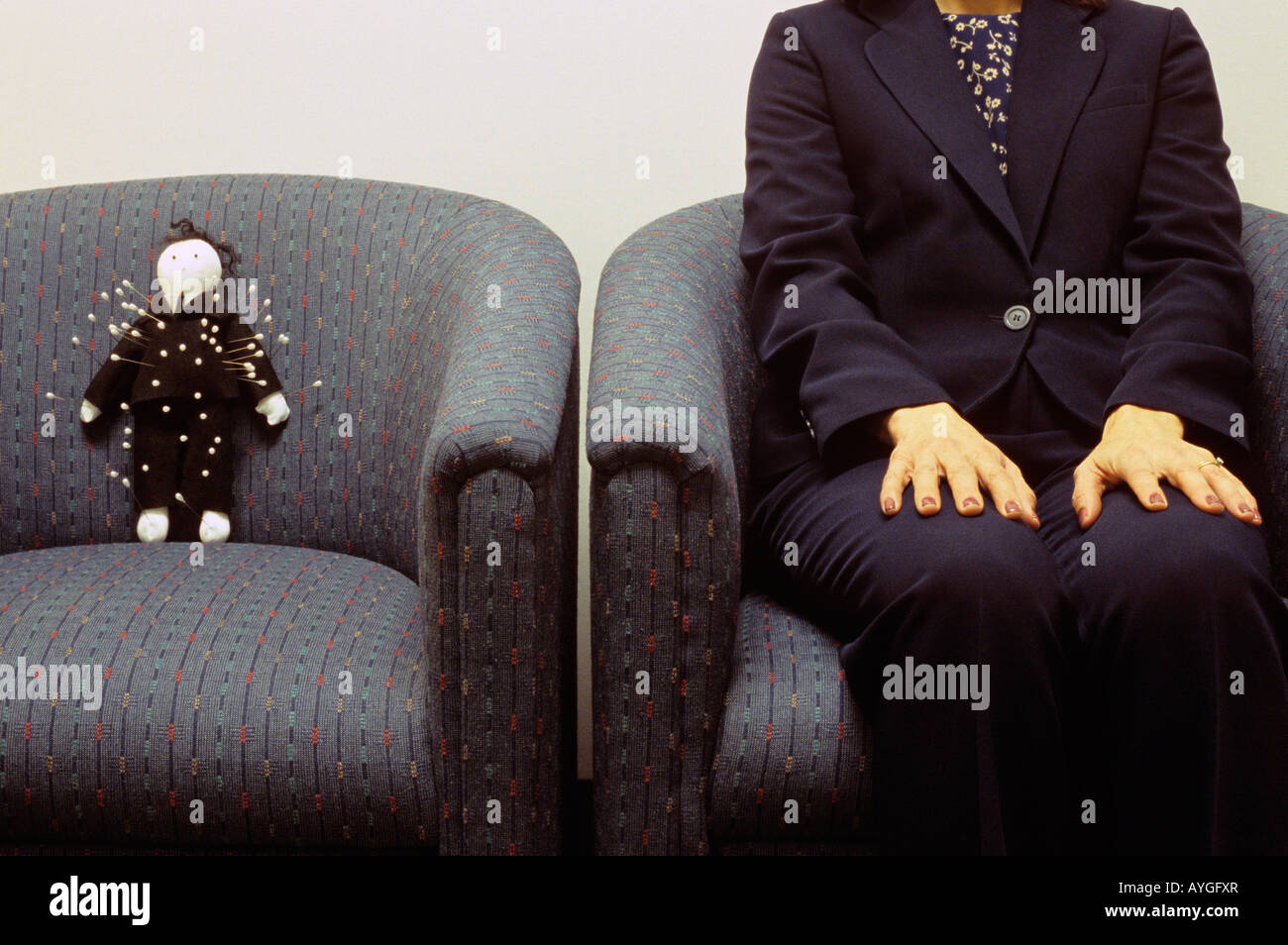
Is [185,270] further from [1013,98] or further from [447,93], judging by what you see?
[1013,98]

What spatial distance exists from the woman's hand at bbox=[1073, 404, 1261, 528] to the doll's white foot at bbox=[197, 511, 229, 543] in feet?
3.24

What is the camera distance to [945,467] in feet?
3.45

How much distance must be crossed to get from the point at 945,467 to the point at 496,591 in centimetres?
42

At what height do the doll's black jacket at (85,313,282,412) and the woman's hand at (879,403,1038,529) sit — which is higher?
the doll's black jacket at (85,313,282,412)

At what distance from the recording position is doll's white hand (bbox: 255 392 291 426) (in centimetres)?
144

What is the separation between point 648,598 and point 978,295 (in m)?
0.54

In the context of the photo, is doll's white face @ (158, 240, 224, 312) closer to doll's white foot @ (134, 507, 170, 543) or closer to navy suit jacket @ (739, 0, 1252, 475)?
doll's white foot @ (134, 507, 170, 543)

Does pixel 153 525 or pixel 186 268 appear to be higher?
pixel 186 268

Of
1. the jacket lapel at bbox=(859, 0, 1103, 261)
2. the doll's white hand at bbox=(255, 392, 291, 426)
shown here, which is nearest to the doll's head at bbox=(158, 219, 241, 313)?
the doll's white hand at bbox=(255, 392, 291, 426)

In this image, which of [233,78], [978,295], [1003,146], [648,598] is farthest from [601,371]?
[233,78]

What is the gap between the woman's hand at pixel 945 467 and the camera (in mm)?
1022

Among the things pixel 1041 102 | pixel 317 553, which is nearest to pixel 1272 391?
pixel 1041 102

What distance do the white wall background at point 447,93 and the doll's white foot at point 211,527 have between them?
586mm
